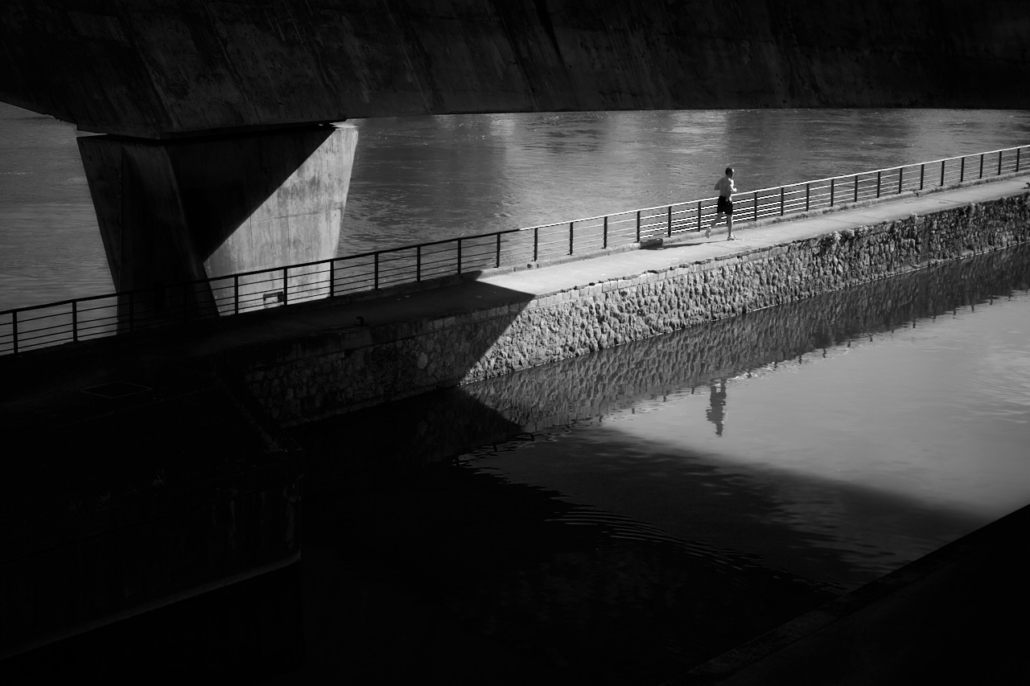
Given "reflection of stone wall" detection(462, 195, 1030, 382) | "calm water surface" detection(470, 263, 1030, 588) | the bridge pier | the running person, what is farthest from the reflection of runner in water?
the bridge pier

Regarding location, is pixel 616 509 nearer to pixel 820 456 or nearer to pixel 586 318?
pixel 820 456

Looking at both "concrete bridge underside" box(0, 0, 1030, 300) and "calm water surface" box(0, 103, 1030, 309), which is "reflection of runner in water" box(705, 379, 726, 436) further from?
"calm water surface" box(0, 103, 1030, 309)

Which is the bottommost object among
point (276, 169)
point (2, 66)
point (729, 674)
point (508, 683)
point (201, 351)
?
point (508, 683)

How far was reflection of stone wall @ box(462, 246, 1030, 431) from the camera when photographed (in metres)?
20.0

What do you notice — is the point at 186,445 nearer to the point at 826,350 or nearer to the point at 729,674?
the point at 729,674

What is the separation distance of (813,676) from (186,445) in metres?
6.74

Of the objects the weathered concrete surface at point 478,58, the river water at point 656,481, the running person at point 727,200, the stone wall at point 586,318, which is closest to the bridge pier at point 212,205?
the weathered concrete surface at point 478,58

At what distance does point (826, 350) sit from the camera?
76.5 ft

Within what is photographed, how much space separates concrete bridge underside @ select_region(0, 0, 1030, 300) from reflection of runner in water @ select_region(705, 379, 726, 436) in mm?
5297

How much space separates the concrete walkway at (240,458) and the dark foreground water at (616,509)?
141 cm

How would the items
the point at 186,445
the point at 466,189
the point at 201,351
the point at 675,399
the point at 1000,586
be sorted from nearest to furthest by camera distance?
the point at 1000,586 < the point at 186,445 < the point at 201,351 < the point at 675,399 < the point at 466,189

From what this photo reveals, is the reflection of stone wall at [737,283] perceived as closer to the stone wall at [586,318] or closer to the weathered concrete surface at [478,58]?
the stone wall at [586,318]

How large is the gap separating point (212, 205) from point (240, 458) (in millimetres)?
6208

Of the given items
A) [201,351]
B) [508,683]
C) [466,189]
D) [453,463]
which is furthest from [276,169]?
[466,189]
